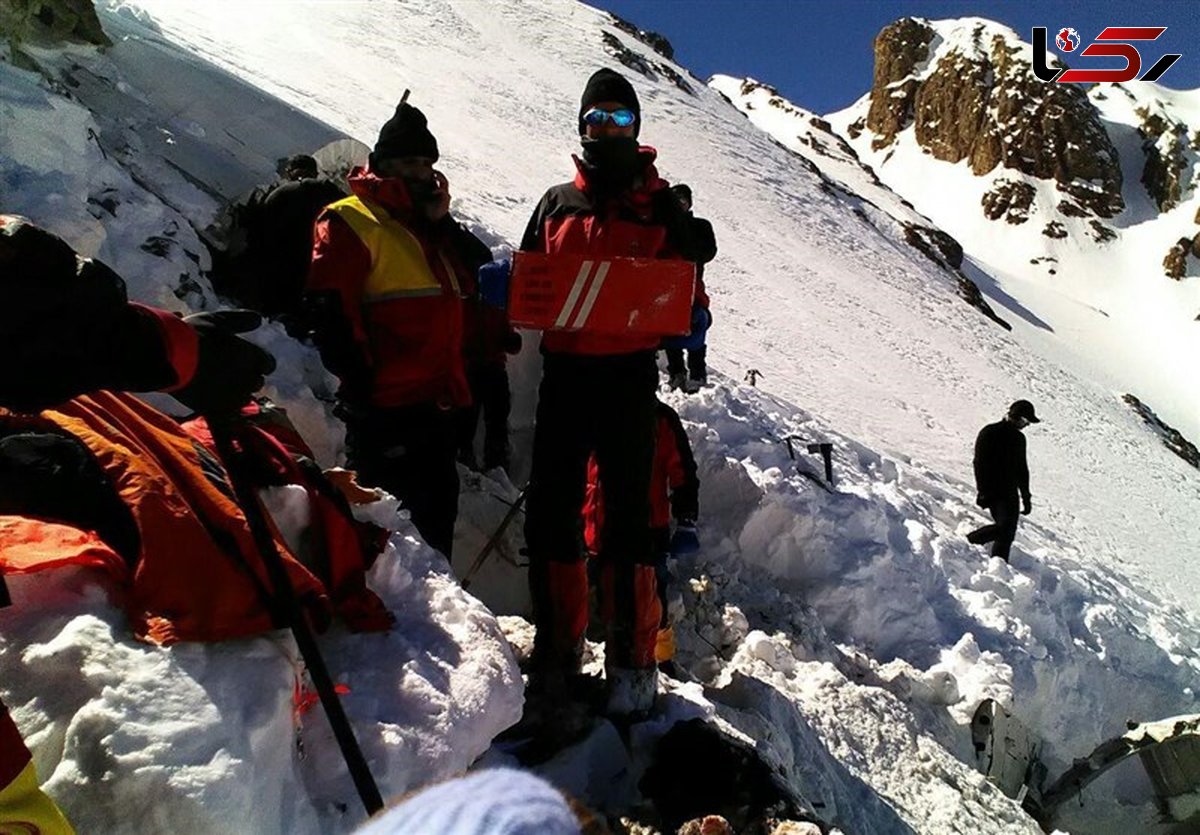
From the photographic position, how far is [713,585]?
477 cm

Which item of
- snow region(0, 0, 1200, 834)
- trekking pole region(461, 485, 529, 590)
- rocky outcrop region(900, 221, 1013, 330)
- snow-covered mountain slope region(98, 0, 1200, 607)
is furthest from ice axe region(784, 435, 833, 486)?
rocky outcrop region(900, 221, 1013, 330)

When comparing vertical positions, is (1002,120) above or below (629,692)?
above

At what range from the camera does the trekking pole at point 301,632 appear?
1.75 m

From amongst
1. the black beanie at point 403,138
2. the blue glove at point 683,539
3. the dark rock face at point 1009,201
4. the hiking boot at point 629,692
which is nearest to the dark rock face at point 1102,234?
the dark rock face at point 1009,201

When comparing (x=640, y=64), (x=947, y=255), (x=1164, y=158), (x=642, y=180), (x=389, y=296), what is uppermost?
(x=1164, y=158)

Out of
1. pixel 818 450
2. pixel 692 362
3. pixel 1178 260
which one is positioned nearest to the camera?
pixel 692 362

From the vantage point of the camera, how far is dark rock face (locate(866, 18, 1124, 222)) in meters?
56.5

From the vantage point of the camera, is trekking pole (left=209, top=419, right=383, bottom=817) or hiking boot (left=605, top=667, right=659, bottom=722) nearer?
trekking pole (left=209, top=419, right=383, bottom=817)

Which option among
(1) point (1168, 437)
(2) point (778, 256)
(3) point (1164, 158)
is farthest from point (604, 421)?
(3) point (1164, 158)

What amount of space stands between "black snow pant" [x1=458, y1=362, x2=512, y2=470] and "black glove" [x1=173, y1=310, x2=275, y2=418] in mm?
1585

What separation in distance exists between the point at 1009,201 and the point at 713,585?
2328 inches

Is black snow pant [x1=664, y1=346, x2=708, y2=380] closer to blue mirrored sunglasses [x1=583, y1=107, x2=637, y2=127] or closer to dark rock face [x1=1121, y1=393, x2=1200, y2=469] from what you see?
blue mirrored sunglasses [x1=583, y1=107, x2=637, y2=127]

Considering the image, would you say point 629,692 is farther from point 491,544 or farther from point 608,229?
point 608,229

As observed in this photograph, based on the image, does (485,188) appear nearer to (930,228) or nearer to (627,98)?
(627,98)
